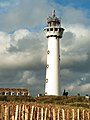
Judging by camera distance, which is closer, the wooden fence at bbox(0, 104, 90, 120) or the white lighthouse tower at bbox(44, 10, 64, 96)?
the wooden fence at bbox(0, 104, 90, 120)

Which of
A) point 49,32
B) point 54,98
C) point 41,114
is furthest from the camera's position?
point 49,32

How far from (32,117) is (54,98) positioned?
2571 cm

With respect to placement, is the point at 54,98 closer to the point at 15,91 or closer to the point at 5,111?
the point at 15,91

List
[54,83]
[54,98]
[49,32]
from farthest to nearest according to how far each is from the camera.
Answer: [49,32] → [54,83] → [54,98]

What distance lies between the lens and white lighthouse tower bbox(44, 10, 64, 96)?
56.9 meters

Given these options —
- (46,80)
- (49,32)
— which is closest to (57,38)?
(49,32)

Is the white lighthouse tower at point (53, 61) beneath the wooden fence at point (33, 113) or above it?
above

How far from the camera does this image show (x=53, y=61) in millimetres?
57750

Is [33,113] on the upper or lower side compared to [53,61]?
lower

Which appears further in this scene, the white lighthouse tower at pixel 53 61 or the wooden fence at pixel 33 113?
the white lighthouse tower at pixel 53 61

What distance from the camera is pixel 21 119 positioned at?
80.2 feet

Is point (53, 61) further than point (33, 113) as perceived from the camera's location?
Yes

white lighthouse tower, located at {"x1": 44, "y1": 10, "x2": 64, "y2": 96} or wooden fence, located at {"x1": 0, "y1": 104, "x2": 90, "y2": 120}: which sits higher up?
white lighthouse tower, located at {"x1": 44, "y1": 10, "x2": 64, "y2": 96}

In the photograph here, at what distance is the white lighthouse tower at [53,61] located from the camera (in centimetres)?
5688
